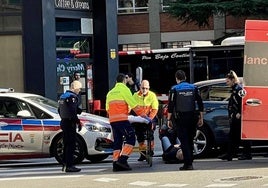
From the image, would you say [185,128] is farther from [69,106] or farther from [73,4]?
[73,4]

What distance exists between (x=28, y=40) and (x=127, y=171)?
30.9ft

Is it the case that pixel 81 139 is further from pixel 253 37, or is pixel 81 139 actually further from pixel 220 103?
pixel 253 37

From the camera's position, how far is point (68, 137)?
44.8 feet

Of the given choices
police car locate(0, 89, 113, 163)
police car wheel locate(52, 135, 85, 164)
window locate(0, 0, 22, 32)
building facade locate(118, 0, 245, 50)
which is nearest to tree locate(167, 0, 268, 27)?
building facade locate(118, 0, 245, 50)

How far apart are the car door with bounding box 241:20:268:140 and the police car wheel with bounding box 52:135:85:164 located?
12.2 feet

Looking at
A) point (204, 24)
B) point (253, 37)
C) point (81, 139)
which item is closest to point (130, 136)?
point (81, 139)

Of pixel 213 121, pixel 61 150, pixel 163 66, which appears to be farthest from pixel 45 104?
pixel 163 66

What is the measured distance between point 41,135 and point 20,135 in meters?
0.46

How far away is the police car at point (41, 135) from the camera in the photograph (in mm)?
15133

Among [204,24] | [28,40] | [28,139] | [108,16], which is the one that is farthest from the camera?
[204,24]

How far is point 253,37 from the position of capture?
13.2 m

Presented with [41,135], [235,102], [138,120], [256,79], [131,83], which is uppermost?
[256,79]

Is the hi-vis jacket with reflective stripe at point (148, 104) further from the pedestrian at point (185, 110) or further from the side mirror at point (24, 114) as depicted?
the side mirror at point (24, 114)

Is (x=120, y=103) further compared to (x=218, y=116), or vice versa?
(x=218, y=116)
